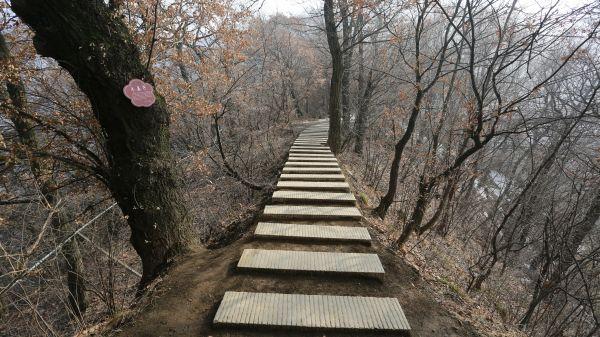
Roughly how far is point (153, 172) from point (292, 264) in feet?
5.64

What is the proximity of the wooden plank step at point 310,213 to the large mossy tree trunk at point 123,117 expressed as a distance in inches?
43.0

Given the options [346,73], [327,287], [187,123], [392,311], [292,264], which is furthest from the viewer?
[346,73]

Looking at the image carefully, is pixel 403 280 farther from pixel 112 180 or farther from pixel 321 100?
pixel 321 100

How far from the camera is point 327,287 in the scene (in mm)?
2711

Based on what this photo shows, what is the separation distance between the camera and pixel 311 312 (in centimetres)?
233

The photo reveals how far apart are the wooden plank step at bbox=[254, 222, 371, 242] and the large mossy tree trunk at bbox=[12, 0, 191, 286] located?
903 millimetres

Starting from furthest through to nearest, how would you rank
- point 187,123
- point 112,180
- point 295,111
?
point 295,111
point 187,123
point 112,180

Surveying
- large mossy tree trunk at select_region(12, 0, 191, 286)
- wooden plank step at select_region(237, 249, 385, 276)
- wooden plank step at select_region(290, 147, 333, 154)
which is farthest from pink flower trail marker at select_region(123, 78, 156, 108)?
wooden plank step at select_region(290, 147, 333, 154)

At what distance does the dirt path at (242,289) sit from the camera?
2.22m

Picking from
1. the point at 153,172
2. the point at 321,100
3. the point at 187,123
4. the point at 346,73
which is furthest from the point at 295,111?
the point at 153,172

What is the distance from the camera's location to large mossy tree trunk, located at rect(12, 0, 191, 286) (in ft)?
8.61

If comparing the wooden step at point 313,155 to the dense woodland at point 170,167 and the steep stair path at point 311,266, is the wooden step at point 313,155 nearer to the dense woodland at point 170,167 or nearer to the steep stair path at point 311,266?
the dense woodland at point 170,167

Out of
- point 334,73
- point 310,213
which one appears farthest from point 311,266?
point 334,73

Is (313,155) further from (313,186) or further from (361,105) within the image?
(361,105)
